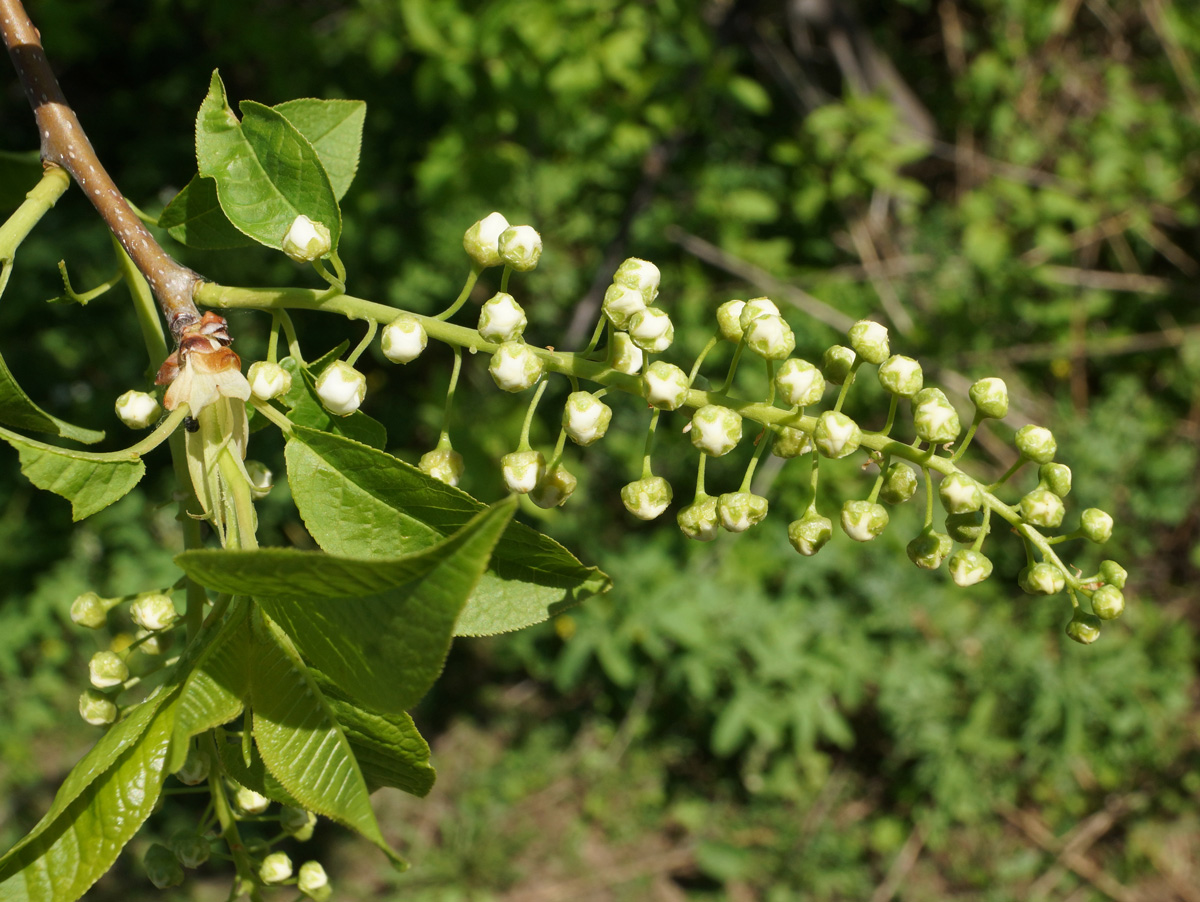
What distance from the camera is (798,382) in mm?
1130

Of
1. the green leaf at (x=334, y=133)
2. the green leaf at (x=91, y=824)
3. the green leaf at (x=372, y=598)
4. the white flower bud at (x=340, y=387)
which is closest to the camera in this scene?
the green leaf at (x=372, y=598)

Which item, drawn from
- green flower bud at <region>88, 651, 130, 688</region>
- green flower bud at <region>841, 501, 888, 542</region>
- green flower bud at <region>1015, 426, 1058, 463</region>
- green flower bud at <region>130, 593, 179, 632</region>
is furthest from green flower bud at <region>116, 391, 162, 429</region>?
green flower bud at <region>1015, 426, 1058, 463</region>

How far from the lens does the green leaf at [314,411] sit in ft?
3.90

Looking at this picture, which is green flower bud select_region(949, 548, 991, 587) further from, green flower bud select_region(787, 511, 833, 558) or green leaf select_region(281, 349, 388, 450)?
green leaf select_region(281, 349, 388, 450)

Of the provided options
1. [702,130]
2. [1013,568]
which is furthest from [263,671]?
[1013,568]

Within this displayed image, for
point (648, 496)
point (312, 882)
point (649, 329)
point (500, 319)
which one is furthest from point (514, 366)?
point (312, 882)

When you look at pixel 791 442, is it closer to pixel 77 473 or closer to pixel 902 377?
pixel 902 377

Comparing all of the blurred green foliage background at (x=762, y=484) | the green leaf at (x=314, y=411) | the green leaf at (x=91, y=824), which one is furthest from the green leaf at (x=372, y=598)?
the blurred green foliage background at (x=762, y=484)

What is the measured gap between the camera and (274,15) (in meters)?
3.58

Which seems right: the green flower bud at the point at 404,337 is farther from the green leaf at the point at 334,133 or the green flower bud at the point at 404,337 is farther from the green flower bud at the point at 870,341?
the green flower bud at the point at 870,341

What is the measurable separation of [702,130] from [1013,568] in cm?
263

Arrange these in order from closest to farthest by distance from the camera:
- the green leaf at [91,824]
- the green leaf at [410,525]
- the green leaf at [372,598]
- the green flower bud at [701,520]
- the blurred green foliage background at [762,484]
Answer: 1. the green leaf at [372,598]
2. the green leaf at [91,824]
3. the green leaf at [410,525]
4. the green flower bud at [701,520]
5. the blurred green foliage background at [762,484]

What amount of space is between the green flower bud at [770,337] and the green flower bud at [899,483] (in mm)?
200

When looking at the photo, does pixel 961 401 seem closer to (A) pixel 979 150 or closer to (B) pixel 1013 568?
(B) pixel 1013 568
